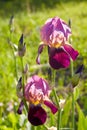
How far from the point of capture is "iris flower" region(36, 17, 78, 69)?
1.29m

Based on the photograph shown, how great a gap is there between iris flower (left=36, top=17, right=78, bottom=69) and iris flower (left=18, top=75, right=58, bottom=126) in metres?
0.07

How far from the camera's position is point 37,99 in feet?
4.32

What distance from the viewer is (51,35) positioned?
1.38 m

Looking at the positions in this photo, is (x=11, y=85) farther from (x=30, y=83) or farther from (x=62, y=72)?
(x=30, y=83)

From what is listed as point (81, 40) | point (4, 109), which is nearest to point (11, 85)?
point (4, 109)

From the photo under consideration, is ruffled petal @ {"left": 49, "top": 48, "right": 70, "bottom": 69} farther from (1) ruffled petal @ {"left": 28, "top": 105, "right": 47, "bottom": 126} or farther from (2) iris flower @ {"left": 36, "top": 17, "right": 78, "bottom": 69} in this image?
(1) ruffled petal @ {"left": 28, "top": 105, "right": 47, "bottom": 126}

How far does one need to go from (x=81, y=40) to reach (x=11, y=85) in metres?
2.48

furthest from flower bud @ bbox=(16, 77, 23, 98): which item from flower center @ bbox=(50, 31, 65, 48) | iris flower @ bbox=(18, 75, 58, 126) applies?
flower center @ bbox=(50, 31, 65, 48)

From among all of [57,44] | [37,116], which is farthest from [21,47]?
[37,116]

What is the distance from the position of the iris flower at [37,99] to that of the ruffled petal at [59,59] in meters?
0.10

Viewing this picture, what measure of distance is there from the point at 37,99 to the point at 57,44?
185mm

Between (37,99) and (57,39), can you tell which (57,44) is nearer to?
(57,39)

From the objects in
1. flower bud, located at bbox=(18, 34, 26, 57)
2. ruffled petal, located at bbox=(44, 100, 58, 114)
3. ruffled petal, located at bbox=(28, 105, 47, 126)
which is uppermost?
flower bud, located at bbox=(18, 34, 26, 57)

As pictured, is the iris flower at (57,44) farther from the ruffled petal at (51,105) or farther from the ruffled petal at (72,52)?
the ruffled petal at (51,105)
